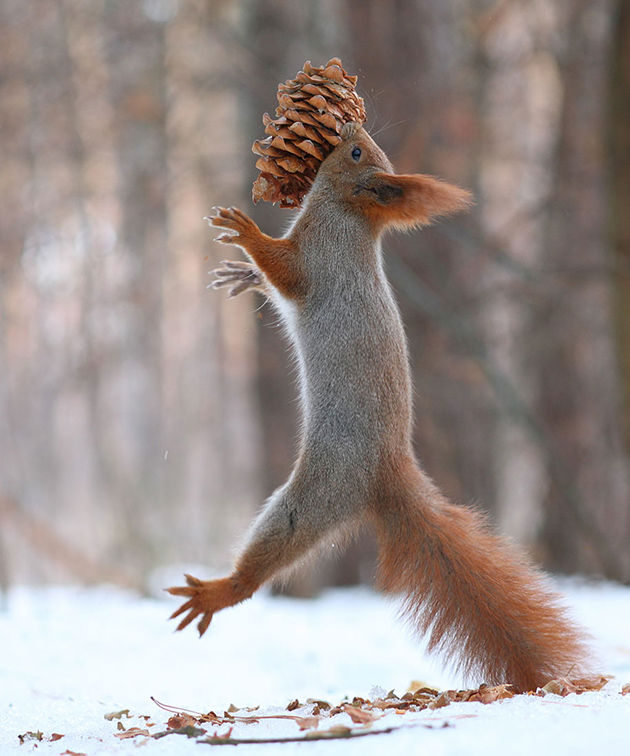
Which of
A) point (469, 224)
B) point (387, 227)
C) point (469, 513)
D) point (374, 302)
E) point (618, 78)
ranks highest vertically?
point (618, 78)

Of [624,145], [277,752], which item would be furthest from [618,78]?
[277,752]

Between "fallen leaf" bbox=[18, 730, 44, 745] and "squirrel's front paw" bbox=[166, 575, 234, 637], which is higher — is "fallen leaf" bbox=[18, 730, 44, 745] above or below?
below

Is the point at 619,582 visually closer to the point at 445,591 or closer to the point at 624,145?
the point at 624,145

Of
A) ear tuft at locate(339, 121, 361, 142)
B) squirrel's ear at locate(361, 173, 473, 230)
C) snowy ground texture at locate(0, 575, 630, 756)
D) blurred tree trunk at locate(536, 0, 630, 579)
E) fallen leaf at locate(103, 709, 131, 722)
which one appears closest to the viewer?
snowy ground texture at locate(0, 575, 630, 756)

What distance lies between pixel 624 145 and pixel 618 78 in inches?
18.1

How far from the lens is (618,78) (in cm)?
643

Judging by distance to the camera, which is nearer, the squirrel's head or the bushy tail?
the bushy tail

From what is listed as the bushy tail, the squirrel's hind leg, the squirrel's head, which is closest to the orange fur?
the squirrel's head

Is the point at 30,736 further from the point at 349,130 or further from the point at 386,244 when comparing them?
the point at 386,244

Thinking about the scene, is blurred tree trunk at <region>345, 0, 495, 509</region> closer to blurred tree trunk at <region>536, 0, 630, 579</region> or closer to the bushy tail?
blurred tree trunk at <region>536, 0, 630, 579</region>

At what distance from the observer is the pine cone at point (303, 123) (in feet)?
11.0

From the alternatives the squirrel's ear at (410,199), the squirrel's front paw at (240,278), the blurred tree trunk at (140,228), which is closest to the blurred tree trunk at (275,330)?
the blurred tree trunk at (140,228)

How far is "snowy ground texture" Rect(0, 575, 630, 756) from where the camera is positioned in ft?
7.17

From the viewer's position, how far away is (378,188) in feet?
11.5
